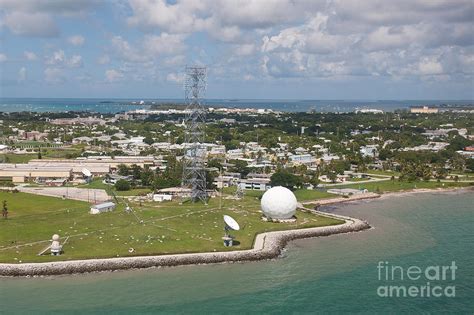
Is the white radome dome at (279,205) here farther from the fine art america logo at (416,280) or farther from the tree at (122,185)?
the tree at (122,185)

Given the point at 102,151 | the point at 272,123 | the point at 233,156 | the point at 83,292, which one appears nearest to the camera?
the point at 83,292

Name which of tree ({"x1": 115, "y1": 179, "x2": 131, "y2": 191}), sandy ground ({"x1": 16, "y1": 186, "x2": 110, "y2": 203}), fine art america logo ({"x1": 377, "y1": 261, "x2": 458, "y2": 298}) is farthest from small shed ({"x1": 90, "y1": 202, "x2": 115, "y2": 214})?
fine art america logo ({"x1": 377, "y1": 261, "x2": 458, "y2": 298})

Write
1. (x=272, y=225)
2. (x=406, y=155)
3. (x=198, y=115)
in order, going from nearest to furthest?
1. (x=272, y=225)
2. (x=198, y=115)
3. (x=406, y=155)

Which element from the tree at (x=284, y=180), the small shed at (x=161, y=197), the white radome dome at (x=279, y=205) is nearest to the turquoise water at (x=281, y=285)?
the white radome dome at (x=279, y=205)

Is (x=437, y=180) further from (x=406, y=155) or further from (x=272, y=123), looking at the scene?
(x=272, y=123)

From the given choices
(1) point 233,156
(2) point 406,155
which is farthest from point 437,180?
(1) point 233,156

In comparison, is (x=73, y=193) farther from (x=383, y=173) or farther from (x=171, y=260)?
(x=383, y=173)

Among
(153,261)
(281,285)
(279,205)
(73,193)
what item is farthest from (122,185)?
(281,285)
